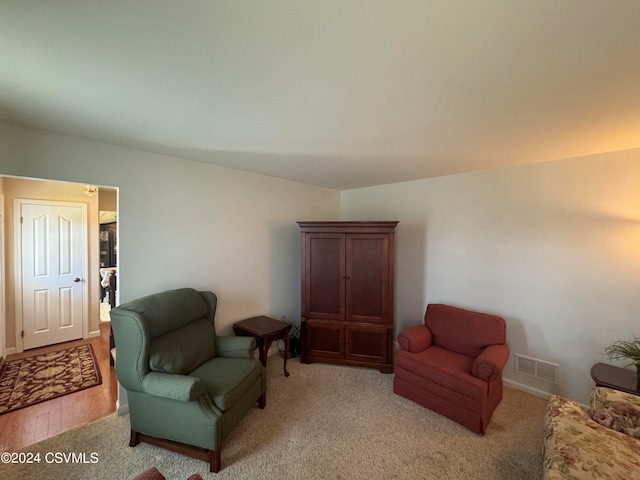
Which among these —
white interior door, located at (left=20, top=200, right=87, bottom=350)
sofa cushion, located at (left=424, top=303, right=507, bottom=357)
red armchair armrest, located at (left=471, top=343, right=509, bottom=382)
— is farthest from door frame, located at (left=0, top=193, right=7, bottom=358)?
red armchair armrest, located at (left=471, top=343, right=509, bottom=382)

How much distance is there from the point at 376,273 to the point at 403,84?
2138mm

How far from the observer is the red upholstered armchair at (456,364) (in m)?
2.09

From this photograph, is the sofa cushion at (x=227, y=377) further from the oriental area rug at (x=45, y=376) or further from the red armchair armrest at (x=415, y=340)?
the oriental area rug at (x=45, y=376)

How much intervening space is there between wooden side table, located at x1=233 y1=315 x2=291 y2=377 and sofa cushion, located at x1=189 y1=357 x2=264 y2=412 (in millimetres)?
363

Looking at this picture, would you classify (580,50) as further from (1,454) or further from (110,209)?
(110,209)

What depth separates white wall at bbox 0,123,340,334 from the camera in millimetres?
2031

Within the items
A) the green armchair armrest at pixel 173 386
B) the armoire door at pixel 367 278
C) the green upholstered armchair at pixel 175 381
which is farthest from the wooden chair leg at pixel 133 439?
the armoire door at pixel 367 278

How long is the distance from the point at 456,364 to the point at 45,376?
4363 mm

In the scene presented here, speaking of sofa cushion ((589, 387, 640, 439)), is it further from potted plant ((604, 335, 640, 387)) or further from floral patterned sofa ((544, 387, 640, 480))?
potted plant ((604, 335, 640, 387))

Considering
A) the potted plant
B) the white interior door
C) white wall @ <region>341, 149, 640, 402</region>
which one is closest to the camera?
the potted plant

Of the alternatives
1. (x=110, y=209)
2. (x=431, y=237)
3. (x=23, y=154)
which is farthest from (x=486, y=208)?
(x=110, y=209)

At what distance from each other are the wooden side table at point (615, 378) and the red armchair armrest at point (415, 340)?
1.23 meters

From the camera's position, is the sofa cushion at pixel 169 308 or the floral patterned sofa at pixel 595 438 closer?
the floral patterned sofa at pixel 595 438

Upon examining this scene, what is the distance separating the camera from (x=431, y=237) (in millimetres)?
3318
